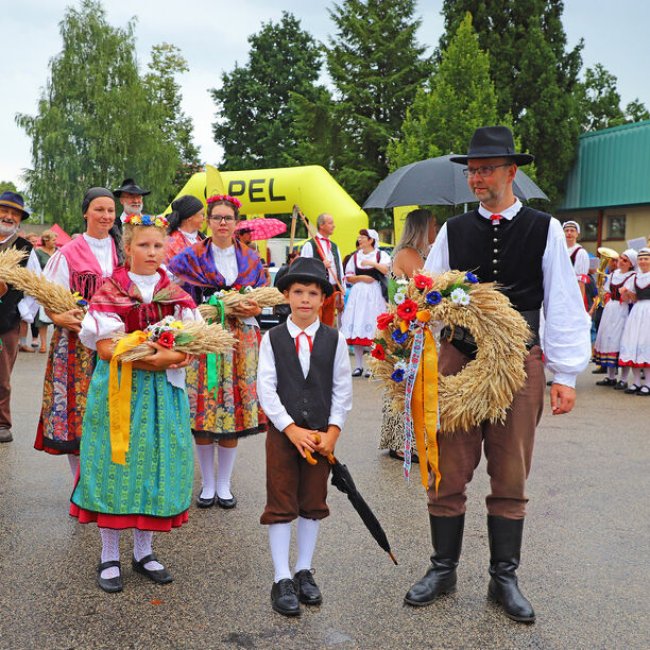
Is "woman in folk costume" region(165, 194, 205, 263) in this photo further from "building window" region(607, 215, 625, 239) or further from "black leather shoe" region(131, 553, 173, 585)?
"building window" region(607, 215, 625, 239)

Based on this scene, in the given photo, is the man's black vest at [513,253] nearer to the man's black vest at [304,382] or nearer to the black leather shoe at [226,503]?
the man's black vest at [304,382]

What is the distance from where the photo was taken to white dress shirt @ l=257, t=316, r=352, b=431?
11.2 feet

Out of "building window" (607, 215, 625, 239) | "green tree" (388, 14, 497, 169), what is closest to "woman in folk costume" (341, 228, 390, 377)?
"green tree" (388, 14, 497, 169)

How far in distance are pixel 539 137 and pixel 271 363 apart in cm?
2375

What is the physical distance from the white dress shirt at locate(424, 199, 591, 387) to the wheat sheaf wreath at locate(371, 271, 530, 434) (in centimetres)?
23

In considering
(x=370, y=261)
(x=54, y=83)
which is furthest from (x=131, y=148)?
(x=370, y=261)

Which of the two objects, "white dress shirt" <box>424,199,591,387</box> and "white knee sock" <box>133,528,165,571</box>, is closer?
"white dress shirt" <box>424,199,591,387</box>

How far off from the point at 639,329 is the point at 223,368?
693 centimetres

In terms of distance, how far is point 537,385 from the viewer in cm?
344

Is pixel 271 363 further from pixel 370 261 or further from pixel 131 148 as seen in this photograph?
pixel 131 148

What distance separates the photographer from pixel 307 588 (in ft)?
11.3

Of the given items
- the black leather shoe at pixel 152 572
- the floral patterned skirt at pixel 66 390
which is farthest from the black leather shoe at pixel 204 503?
the black leather shoe at pixel 152 572

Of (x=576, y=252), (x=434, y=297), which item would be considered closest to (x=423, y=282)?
(x=434, y=297)

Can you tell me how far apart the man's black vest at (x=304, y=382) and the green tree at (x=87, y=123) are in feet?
108
